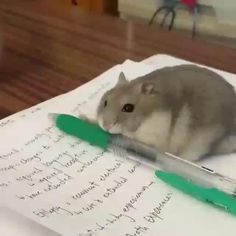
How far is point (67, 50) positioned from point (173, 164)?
15.5 inches

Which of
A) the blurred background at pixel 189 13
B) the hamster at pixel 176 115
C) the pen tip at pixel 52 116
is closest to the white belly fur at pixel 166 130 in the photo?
the hamster at pixel 176 115

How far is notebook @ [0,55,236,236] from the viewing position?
0.55m

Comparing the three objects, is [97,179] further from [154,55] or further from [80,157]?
[154,55]

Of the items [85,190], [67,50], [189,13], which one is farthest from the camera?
[189,13]

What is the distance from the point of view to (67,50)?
0.95m

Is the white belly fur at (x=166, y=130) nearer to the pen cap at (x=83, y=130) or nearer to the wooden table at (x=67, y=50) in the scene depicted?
the pen cap at (x=83, y=130)

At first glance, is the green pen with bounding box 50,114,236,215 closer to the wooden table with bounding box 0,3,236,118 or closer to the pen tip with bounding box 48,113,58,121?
the pen tip with bounding box 48,113,58,121

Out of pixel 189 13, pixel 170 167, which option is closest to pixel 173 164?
pixel 170 167

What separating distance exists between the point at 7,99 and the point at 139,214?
0.30m

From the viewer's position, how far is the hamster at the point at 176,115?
62cm

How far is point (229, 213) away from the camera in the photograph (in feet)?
1.86

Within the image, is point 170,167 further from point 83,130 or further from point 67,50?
point 67,50

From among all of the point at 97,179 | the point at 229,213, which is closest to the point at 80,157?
the point at 97,179

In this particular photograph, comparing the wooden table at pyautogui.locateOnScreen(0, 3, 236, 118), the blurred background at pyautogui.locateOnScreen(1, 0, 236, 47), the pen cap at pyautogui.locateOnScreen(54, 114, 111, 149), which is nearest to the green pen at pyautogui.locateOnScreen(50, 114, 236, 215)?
the pen cap at pyautogui.locateOnScreen(54, 114, 111, 149)
